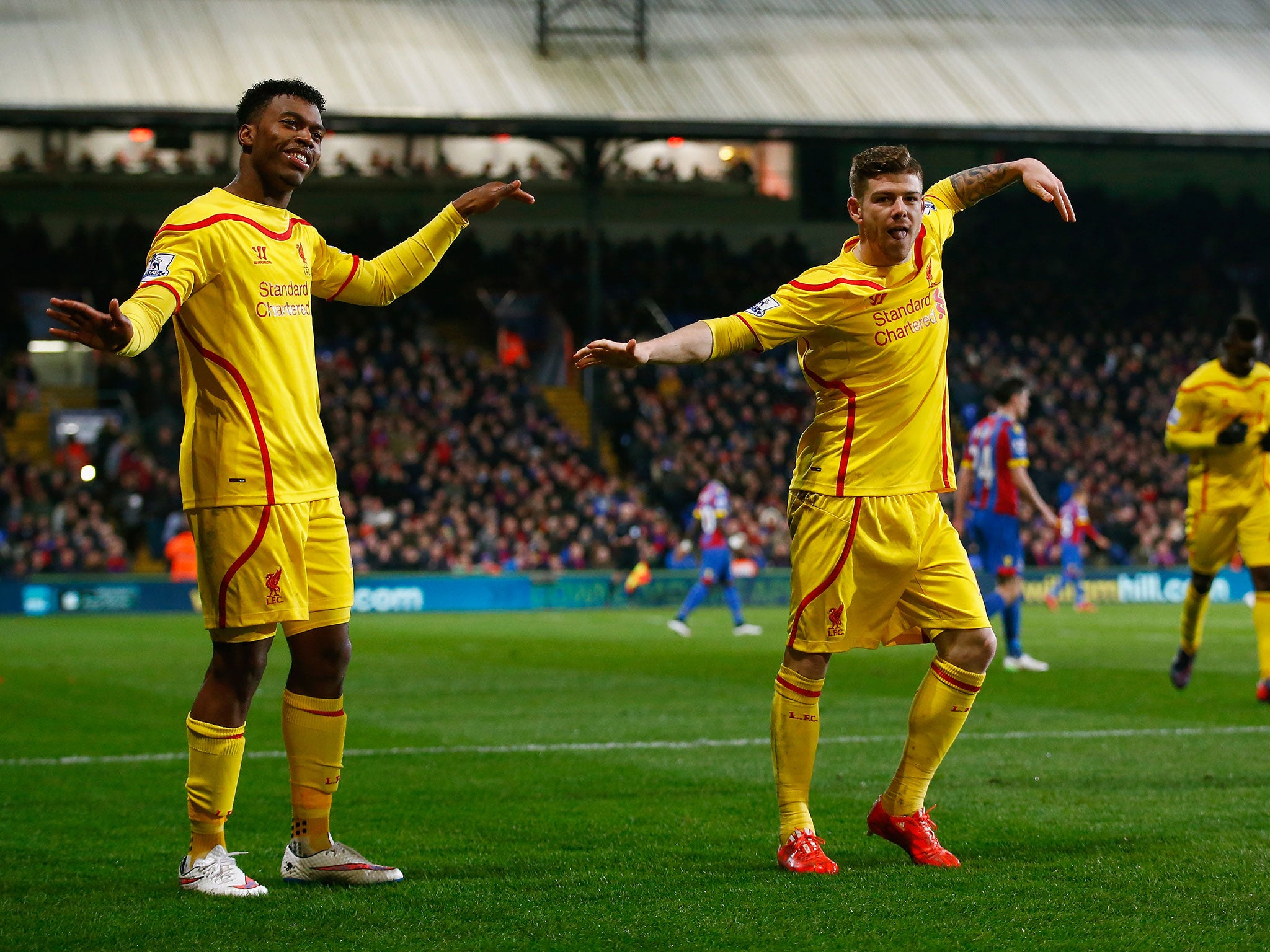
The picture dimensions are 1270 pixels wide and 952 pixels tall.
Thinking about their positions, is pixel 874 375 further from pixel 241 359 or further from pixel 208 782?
pixel 208 782

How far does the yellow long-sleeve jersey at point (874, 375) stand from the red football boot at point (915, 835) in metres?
1.16

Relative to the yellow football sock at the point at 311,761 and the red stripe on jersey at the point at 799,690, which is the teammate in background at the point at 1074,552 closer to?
the red stripe on jersey at the point at 799,690

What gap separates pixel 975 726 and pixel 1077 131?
891 inches

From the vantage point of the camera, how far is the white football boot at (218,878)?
5.04 metres

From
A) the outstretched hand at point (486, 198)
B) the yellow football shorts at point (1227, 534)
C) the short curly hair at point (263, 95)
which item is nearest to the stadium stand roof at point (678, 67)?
the yellow football shorts at point (1227, 534)

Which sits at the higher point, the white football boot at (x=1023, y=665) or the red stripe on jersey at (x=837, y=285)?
the red stripe on jersey at (x=837, y=285)

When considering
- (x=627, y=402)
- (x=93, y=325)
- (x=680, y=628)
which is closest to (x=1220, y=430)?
(x=93, y=325)

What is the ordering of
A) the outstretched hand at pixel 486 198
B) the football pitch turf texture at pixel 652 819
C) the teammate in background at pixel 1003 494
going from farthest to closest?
1. the teammate in background at pixel 1003 494
2. the outstretched hand at pixel 486 198
3. the football pitch turf texture at pixel 652 819

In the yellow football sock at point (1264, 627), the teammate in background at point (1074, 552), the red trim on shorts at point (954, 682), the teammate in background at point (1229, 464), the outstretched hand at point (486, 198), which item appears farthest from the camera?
the teammate in background at point (1074, 552)

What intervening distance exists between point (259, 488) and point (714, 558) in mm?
15734

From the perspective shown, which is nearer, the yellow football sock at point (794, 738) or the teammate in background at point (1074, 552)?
the yellow football sock at point (794, 738)

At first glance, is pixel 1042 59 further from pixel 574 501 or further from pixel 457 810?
pixel 457 810

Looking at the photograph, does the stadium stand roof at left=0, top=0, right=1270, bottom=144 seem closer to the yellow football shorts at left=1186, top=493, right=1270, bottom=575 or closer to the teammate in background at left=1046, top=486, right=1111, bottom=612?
the teammate in background at left=1046, top=486, right=1111, bottom=612

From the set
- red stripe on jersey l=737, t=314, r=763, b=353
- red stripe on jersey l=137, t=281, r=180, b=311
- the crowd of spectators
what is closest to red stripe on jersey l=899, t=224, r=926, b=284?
red stripe on jersey l=737, t=314, r=763, b=353
